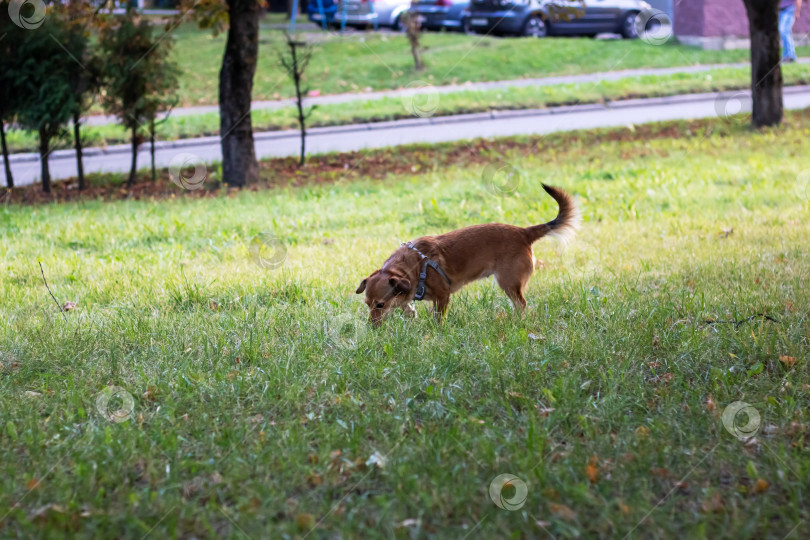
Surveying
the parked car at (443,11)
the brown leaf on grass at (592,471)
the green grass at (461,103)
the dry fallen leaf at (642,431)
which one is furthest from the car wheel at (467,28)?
the brown leaf on grass at (592,471)

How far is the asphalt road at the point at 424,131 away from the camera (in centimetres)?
1520

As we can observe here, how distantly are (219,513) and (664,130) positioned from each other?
547 inches

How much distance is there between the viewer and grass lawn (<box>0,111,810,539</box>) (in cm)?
334

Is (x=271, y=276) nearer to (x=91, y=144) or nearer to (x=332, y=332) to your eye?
(x=332, y=332)

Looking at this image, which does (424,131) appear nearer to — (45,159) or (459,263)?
(45,159)

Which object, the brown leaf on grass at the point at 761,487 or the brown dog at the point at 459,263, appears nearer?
the brown leaf on grass at the point at 761,487

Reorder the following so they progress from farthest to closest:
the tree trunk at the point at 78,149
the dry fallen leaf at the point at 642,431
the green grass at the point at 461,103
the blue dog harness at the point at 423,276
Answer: the green grass at the point at 461,103, the tree trunk at the point at 78,149, the blue dog harness at the point at 423,276, the dry fallen leaf at the point at 642,431

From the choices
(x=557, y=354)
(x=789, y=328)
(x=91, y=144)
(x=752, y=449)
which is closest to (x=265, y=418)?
(x=557, y=354)

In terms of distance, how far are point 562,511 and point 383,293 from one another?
264cm

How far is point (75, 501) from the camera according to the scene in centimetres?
339

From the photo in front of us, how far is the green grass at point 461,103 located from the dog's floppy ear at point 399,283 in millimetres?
12038

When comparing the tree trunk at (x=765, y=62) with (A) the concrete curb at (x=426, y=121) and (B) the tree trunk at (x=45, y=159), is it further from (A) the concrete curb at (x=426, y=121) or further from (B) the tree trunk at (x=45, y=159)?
(B) the tree trunk at (x=45, y=159)

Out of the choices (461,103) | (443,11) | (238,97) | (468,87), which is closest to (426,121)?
(461,103)

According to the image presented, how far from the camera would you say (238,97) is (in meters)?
13.0
